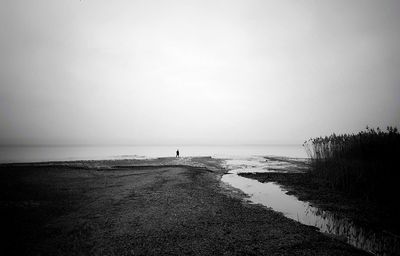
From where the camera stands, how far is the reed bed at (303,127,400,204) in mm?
14655

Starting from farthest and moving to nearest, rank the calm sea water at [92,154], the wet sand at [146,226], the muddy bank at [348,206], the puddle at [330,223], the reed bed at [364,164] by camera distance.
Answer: the calm sea water at [92,154] → the reed bed at [364,164] → the muddy bank at [348,206] → the puddle at [330,223] → the wet sand at [146,226]

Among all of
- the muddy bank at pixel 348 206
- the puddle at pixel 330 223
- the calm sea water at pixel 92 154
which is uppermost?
the calm sea water at pixel 92 154

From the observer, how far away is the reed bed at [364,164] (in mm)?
14655

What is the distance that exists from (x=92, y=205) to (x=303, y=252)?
40.9ft

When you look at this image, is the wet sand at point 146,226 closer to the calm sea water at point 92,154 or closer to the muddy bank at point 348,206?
the muddy bank at point 348,206

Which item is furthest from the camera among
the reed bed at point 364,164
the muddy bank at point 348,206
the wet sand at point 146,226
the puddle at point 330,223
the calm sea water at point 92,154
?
the calm sea water at point 92,154

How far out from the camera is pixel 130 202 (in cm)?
1537

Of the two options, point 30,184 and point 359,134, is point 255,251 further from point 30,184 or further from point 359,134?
point 30,184

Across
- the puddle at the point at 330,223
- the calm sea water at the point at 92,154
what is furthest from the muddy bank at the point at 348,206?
the calm sea water at the point at 92,154

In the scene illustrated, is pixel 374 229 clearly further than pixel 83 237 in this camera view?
Yes

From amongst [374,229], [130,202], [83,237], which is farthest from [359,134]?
[83,237]

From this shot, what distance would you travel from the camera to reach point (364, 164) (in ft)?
53.4

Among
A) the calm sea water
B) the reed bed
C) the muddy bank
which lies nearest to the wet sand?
the muddy bank

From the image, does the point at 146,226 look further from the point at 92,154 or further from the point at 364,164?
the point at 92,154
